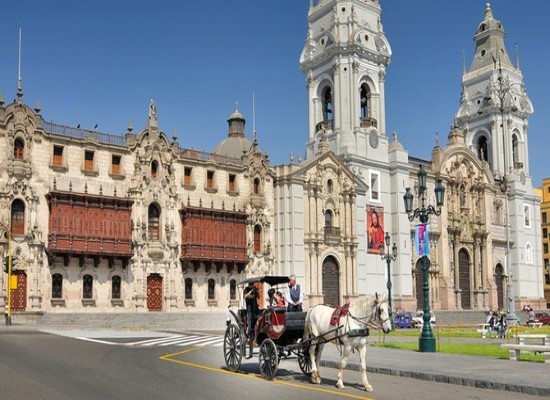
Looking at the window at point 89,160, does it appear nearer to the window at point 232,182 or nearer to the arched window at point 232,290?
the window at point 232,182

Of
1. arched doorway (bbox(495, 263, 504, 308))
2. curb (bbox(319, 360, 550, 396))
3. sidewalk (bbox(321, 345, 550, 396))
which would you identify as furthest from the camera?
arched doorway (bbox(495, 263, 504, 308))

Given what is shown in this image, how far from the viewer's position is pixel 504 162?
259 ft

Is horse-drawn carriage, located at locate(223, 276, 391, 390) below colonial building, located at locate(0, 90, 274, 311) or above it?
below

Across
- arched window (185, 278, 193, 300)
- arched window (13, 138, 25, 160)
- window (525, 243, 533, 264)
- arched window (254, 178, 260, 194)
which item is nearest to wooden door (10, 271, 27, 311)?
arched window (13, 138, 25, 160)

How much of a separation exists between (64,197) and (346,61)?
99.3 feet

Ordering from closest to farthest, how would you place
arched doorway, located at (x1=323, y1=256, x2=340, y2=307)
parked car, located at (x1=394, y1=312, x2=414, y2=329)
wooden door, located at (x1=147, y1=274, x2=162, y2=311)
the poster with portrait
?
parked car, located at (x1=394, y1=312, x2=414, y2=329) < wooden door, located at (x1=147, y1=274, x2=162, y2=311) < arched doorway, located at (x1=323, y1=256, x2=340, y2=307) < the poster with portrait

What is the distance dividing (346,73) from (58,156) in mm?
28723

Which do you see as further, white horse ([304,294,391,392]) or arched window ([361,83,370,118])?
arched window ([361,83,370,118])

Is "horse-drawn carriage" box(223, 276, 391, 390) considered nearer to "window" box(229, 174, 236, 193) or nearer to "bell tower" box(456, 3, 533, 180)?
"window" box(229, 174, 236, 193)

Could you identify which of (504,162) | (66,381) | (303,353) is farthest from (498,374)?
(504,162)

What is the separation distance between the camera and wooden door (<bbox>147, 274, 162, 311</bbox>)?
4809cm

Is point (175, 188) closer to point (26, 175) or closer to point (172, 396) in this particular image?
point (26, 175)

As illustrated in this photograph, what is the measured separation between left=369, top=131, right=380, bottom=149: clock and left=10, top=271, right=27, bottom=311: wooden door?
108 feet

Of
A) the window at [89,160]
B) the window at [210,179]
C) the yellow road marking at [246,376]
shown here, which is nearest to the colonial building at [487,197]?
the window at [210,179]
